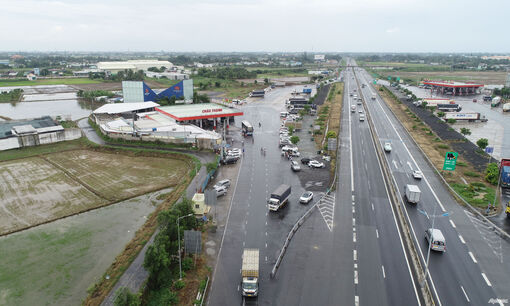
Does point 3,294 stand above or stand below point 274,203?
below

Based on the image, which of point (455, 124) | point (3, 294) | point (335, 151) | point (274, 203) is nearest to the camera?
point (3, 294)

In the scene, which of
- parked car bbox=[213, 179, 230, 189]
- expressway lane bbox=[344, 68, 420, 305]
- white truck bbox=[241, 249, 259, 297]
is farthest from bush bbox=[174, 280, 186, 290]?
parked car bbox=[213, 179, 230, 189]

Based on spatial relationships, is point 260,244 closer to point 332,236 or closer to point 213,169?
point 332,236

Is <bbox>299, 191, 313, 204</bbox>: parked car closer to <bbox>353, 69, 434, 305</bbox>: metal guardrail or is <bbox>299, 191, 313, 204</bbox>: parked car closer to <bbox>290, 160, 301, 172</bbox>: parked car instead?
<bbox>290, 160, 301, 172</bbox>: parked car

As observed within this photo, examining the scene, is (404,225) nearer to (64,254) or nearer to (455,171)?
(455,171)

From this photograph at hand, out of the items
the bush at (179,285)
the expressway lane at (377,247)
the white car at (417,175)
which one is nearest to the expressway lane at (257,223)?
the bush at (179,285)

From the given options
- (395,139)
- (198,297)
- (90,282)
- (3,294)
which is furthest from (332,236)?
(395,139)
